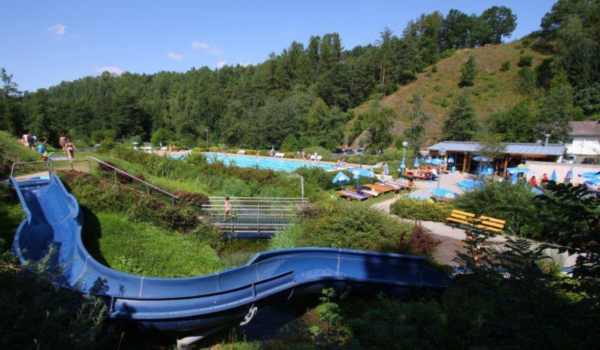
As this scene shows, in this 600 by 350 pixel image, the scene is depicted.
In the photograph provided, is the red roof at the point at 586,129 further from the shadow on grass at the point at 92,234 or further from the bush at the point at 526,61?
the shadow on grass at the point at 92,234

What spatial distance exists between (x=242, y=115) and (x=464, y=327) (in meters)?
56.0

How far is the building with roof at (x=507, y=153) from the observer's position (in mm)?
25266

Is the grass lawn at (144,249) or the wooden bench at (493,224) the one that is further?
the wooden bench at (493,224)

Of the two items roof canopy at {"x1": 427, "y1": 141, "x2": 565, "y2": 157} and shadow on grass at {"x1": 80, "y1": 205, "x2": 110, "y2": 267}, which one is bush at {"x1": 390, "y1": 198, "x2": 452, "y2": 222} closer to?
shadow on grass at {"x1": 80, "y1": 205, "x2": 110, "y2": 267}

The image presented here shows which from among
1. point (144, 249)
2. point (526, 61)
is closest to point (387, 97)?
point (526, 61)

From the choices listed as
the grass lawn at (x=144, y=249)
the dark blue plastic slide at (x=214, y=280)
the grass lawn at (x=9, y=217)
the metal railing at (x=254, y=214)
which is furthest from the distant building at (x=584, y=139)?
the grass lawn at (x=9, y=217)

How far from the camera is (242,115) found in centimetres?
5741

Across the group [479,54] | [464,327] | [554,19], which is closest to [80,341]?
[464,327]

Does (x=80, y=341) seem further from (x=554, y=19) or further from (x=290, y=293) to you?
→ (x=554, y=19)

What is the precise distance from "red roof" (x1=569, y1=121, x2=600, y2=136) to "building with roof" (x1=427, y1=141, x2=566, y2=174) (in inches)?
531

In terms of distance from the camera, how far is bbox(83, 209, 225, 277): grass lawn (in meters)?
8.44

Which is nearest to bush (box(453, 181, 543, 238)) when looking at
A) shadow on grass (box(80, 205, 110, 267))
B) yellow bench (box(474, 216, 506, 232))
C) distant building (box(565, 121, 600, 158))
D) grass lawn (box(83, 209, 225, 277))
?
yellow bench (box(474, 216, 506, 232))

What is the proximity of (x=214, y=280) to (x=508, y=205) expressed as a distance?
11.5 m

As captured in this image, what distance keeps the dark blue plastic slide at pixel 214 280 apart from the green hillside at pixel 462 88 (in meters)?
42.4
